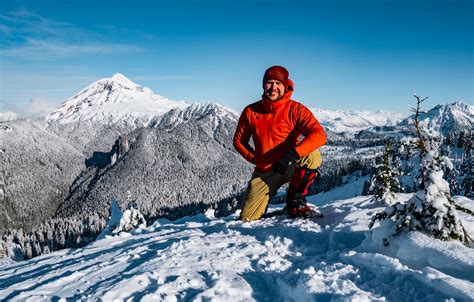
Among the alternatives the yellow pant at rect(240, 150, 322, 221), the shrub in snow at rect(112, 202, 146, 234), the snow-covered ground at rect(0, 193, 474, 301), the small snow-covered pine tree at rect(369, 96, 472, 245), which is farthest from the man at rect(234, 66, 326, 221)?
the shrub in snow at rect(112, 202, 146, 234)

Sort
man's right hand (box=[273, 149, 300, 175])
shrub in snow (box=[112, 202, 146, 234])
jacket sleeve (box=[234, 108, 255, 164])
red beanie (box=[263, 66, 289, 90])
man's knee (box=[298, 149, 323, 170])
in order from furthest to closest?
1. shrub in snow (box=[112, 202, 146, 234])
2. jacket sleeve (box=[234, 108, 255, 164])
3. man's knee (box=[298, 149, 323, 170])
4. red beanie (box=[263, 66, 289, 90])
5. man's right hand (box=[273, 149, 300, 175])

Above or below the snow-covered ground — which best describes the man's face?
above

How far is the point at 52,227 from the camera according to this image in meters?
128

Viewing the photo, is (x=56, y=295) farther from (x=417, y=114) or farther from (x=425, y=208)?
(x=417, y=114)

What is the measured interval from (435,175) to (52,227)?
148880 millimetres

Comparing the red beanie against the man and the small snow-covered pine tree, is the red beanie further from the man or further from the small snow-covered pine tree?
the small snow-covered pine tree

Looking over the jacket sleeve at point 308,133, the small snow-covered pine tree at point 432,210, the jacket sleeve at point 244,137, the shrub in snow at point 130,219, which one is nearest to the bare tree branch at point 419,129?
the small snow-covered pine tree at point 432,210

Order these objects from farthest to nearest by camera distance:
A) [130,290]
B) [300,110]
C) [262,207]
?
[262,207]
[300,110]
[130,290]

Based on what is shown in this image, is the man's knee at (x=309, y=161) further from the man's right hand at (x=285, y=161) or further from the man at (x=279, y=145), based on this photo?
the man's right hand at (x=285, y=161)

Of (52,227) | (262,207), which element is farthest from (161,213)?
(262,207)

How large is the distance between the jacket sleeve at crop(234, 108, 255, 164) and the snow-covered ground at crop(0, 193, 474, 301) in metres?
2.59

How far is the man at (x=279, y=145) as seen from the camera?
746 centimetres

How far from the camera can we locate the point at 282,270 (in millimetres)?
4609

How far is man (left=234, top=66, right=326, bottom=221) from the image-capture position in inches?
294
